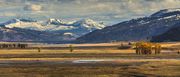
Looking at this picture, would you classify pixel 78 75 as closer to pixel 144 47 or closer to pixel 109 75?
pixel 109 75

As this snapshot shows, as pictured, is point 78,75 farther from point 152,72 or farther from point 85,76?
point 152,72

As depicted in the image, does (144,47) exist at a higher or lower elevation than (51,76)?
lower

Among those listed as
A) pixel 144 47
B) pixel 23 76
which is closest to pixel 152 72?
pixel 23 76

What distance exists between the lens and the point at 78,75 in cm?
7238

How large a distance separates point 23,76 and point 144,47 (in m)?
110

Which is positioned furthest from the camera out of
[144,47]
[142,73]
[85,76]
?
[144,47]

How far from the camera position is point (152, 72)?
7844 cm

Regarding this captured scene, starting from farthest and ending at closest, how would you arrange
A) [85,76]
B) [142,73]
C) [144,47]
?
[144,47] < [142,73] < [85,76]

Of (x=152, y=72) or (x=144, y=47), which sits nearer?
(x=152, y=72)

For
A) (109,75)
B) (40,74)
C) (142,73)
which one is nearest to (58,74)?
(40,74)

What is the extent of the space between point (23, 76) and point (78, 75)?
7388 mm

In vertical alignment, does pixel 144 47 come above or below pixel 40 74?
below

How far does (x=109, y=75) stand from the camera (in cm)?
7225

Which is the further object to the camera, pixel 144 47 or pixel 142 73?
pixel 144 47
